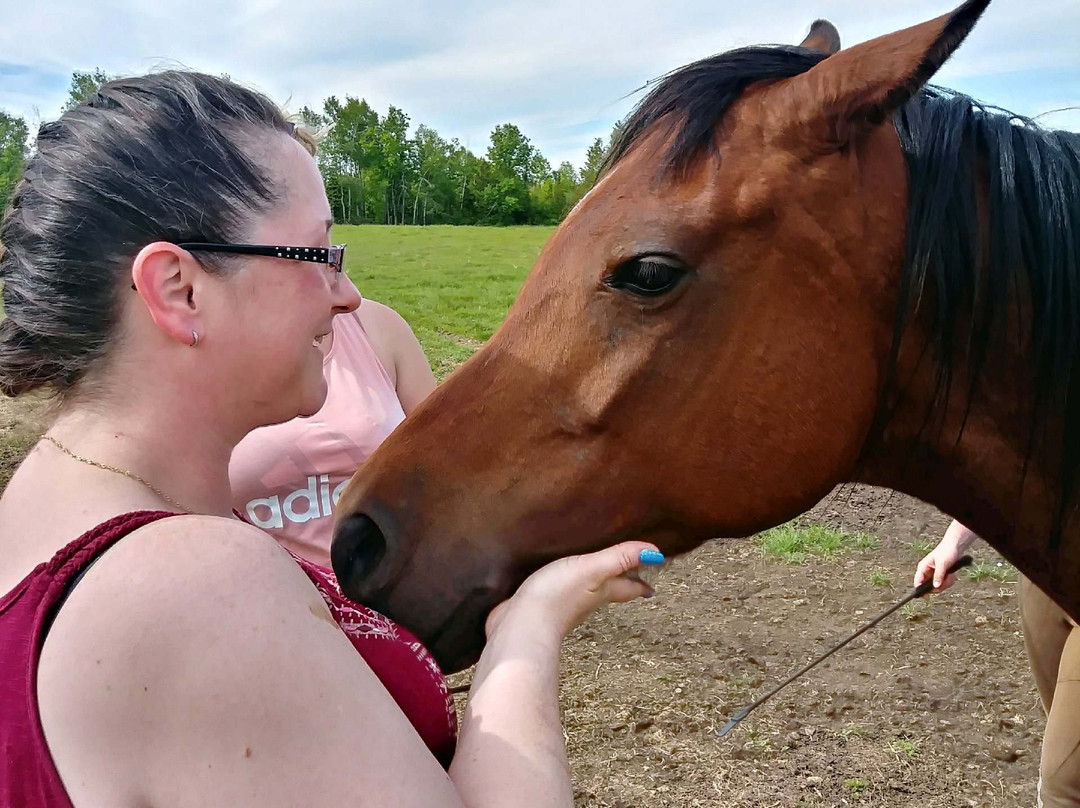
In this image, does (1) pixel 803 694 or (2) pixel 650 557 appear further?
(1) pixel 803 694

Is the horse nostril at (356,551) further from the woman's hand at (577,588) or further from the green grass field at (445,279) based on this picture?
the green grass field at (445,279)

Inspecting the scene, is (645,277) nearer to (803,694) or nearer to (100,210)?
(100,210)

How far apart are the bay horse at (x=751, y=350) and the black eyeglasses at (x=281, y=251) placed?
38cm

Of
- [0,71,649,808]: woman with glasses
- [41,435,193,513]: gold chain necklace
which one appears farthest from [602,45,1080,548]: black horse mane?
[41,435,193,513]: gold chain necklace

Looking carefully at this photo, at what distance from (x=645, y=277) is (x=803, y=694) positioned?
306 centimetres

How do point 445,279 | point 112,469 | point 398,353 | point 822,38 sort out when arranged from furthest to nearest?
1. point 445,279
2. point 398,353
3. point 822,38
4. point 112,469

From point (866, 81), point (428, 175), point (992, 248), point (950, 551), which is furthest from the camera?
point (428, 175)

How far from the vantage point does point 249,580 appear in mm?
1008

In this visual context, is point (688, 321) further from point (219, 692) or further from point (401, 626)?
point (219, 692)

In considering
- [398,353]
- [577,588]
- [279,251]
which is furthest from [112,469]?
[398,353]

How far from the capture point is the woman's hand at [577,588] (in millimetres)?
1325

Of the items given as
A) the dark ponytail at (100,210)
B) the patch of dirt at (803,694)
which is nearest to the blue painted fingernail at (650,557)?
the dark ponytail at (100,210)

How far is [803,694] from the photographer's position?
392 centimetres

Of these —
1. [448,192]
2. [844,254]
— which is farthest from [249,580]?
[448,192]
